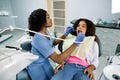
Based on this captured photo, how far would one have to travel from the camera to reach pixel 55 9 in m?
4.39

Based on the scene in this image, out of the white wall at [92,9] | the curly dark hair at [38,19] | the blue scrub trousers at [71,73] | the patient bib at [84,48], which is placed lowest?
the blue scrub trousers at [71,73]

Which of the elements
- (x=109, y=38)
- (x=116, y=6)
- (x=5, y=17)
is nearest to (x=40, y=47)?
(x=109, y=38)

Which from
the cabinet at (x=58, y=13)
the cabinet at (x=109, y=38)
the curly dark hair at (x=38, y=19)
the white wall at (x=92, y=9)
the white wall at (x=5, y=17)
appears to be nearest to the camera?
the curly dark hair at (x=38, y=19)

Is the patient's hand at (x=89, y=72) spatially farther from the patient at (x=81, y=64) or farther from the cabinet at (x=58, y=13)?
the cabinet at (x=58, y=13)

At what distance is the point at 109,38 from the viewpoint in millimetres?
2971

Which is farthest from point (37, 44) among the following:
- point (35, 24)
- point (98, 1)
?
point (98, 1)

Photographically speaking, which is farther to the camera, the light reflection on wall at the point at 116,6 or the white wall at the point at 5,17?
the white wall at the point at 5,17

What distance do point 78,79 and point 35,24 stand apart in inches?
26.9

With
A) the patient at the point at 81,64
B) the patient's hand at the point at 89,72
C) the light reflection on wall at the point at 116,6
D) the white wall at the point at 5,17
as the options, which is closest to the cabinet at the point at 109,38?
the light reflection on wall at the point at 116,6

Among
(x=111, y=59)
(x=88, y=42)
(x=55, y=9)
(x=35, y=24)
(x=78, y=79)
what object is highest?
(x=55, y=9)

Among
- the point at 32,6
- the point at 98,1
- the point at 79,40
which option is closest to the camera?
the point at 79,40

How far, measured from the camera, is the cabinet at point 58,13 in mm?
4226

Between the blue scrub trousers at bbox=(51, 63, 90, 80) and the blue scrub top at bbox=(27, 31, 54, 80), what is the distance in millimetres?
149

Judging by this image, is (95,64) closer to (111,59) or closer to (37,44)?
(111,59)
